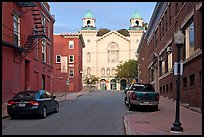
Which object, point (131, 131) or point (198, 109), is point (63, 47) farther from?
point (131, 131)

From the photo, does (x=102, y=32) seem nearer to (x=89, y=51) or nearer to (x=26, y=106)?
(x=89, y=51)

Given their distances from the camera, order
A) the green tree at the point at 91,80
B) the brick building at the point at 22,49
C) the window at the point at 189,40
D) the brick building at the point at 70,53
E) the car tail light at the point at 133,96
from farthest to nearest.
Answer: the green tree at the point at 91,80, the brick building at the point at 70,53, the brick building at the point at 22,49, the window at the point at 189,40, the car tail light at the point at 133,96

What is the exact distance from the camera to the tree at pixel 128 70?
91.2 meters

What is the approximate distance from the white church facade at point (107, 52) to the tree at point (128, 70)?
128 inches

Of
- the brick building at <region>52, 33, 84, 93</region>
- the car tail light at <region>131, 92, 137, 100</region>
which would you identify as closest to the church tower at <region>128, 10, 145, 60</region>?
the brick building at <region>52, 33, 84, 93</region>

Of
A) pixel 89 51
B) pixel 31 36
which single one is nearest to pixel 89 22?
pixel 89 51

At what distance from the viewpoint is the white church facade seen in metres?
98.1

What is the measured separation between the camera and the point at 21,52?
3123 centimetres

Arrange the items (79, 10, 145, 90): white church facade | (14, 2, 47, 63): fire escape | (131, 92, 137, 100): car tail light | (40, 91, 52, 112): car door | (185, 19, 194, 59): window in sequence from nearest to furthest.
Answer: (40, 91, 52, 112): car door, (131, 92, 137, 100): car tail light, (185, 19, 194, 59): window, (14, 2, 47, 63): fire escape, (79, 10, 145, 90): white church facade

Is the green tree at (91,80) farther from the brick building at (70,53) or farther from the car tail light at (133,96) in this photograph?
the car tail light at (133,96)

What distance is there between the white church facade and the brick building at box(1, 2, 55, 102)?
54.0 meters

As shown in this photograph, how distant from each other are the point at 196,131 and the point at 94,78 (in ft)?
268

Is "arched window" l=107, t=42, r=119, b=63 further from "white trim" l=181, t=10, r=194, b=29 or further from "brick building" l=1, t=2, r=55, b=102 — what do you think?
"white trim" l=181, t=10, r=194, b=29

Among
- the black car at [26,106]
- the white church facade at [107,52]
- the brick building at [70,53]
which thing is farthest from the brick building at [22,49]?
the white church facade at [107,52]
